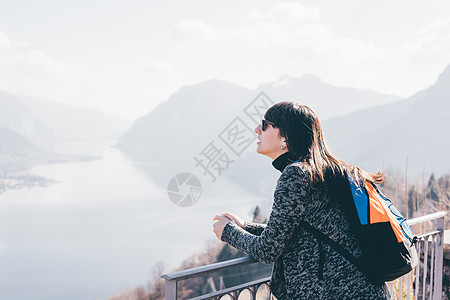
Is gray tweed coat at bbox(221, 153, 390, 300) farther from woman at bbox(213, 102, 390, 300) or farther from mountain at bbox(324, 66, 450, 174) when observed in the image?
mountain at bbox(324, 66, 450, 174)

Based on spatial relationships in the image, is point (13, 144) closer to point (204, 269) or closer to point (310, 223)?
point (204, 269)

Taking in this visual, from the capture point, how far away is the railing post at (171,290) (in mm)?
1084

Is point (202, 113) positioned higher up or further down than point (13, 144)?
higher up

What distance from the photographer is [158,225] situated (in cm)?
7306

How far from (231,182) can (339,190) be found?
8794 centimetres

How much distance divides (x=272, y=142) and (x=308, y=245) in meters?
0.33

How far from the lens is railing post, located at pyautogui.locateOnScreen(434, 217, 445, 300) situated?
2414 millimetres

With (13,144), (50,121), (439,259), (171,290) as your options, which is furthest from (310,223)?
(50,121)

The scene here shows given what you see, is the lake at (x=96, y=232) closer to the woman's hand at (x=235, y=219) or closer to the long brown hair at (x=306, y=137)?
the woman's hand at (x=235, y=219)

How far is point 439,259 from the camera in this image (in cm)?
246

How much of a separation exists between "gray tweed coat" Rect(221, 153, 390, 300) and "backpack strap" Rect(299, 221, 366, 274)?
0.01m

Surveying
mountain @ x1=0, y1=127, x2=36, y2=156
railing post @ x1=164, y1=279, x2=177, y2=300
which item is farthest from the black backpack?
mountain @ x1=0, y1=127, x2=36, y2=156

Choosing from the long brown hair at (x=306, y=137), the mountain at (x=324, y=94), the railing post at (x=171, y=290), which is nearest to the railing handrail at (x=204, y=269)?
the railing post at (x=171, y=290)

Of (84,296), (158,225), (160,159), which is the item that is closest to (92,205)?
(158,225)
